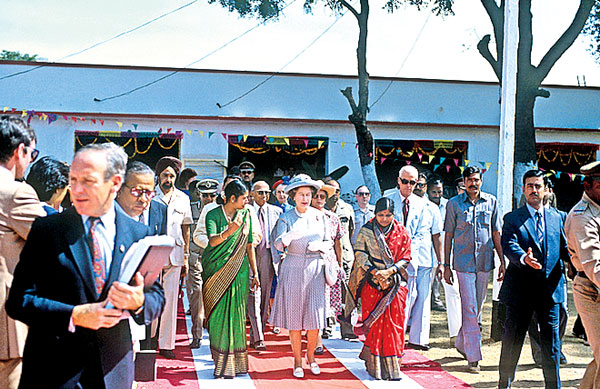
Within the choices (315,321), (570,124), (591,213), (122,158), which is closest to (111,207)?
(122,158)

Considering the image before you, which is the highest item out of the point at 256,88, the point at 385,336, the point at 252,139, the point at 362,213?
the point at 256,88

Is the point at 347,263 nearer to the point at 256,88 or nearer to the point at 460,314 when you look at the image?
the point at 460,314

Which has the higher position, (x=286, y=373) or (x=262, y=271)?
(x=262, y=271)

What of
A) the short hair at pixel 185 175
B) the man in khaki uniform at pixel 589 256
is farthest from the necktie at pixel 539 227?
the short hair at pixel 185 175

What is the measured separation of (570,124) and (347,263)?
47.5 ft

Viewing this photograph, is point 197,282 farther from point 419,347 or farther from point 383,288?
point 419,347

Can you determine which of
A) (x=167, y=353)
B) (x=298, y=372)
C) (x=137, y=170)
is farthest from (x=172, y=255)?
(x=137, y=170)

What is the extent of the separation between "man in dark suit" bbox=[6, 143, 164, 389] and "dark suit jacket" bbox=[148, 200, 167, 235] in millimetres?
3192

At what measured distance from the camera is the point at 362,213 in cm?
934

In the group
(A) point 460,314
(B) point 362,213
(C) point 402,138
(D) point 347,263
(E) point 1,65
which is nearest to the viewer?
(A) point 460,314

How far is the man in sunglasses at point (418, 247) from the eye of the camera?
7.44 metres

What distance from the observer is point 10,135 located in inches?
129

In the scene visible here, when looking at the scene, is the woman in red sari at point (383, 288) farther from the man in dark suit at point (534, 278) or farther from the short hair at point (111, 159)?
the short hair at point (111, 159)

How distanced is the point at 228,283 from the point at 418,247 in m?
2.44
